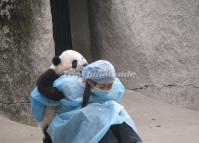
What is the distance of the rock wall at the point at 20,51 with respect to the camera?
22.4 feet

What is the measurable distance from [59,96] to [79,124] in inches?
9.0

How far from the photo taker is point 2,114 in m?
6.90

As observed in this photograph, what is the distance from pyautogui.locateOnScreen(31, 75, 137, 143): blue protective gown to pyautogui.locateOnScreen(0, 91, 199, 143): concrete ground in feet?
9.37

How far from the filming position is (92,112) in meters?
3.40

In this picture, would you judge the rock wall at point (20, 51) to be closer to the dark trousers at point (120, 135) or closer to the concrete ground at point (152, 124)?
the concrete ground at point (152, 124)

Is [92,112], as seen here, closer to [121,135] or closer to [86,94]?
[86,94]

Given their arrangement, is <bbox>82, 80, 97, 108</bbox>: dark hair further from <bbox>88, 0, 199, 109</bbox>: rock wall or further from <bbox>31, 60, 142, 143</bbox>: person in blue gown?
<bbox>88, 0, 199, 109</bbox>: rock wall

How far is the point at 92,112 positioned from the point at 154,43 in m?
5.72

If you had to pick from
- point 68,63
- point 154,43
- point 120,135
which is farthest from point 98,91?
point 154,43

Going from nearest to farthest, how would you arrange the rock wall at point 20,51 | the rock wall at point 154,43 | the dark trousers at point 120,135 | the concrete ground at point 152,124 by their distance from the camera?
the dark trousers at point 120,135 → the concrete ground at point 152,124 → the rock wall at point 20,51 → the rock wall at point 154,43

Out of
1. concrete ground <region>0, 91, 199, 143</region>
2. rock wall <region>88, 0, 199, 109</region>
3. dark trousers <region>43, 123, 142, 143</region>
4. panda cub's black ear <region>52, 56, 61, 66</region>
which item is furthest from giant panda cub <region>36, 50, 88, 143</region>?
rock wall <region>88, 0, 199, 109</region>

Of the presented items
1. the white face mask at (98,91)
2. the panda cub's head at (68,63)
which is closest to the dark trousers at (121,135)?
the white face mask at (98,91)

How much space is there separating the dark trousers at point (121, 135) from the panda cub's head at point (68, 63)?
0.52 meters

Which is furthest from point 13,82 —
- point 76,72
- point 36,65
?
point 76,72
